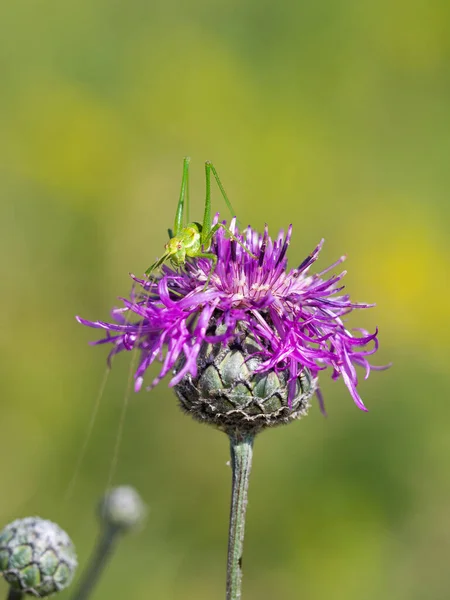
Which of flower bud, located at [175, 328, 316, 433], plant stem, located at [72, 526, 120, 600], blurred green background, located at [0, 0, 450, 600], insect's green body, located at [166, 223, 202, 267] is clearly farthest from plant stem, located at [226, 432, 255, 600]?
blurred green background, located at [0, 0, 450, 600]

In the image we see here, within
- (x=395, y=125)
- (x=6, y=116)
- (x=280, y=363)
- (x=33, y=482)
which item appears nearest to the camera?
(x=280, y=363)

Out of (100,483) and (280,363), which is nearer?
(280,363)

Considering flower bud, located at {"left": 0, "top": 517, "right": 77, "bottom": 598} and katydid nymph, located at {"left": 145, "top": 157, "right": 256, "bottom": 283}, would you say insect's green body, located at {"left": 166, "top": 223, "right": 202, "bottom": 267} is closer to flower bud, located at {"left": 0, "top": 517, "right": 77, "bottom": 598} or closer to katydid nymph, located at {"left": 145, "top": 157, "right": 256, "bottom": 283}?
katydid nymph, located at {"left": 145, "top": 157, "right": 256, "bottom": 283}

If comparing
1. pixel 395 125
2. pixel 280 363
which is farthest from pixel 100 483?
pixel 395 125

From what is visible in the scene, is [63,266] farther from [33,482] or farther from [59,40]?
[59,40]

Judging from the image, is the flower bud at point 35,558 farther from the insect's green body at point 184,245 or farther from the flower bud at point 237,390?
the insect's green body at point 184,245

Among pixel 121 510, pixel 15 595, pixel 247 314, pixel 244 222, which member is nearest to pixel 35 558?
pixel 15 595
